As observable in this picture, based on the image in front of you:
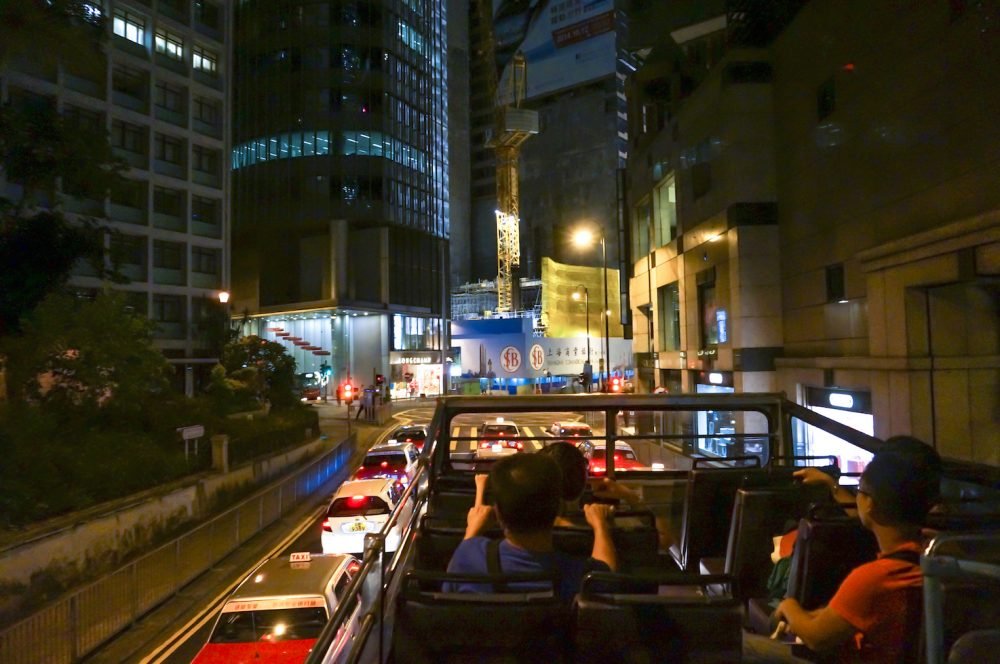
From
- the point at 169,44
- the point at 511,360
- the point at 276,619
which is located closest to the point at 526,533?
the point at 276,619

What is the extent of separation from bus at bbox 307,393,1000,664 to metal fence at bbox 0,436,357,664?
5739 millimetres

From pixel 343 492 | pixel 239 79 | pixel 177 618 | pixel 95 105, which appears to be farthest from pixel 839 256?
pixel 239 79

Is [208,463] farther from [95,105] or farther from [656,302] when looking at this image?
[95,105]

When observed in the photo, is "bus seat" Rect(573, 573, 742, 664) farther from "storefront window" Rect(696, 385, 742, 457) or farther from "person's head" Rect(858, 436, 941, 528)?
"storefront window" Rect(696, 385, 742, 457)

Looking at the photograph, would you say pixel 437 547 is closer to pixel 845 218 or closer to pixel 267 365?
pixel 845 218

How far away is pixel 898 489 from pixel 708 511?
8.87 ft

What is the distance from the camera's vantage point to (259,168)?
5950 cm

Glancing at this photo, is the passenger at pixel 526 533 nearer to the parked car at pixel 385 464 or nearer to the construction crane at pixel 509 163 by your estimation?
the parked car at pixel 385 464

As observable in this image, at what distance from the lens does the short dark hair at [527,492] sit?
102 inches

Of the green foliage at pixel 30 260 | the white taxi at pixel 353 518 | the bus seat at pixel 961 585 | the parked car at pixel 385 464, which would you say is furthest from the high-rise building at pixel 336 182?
the bus seat at pixel 961 585

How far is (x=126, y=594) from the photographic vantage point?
9586 millimetres

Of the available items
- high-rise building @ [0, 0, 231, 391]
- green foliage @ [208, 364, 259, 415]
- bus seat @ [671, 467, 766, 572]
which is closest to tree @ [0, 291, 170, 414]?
green foliage @ [208, 364, 259, 415]

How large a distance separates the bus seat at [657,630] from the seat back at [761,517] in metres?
1.83

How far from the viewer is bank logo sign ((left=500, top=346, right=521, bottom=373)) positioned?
154 feet
